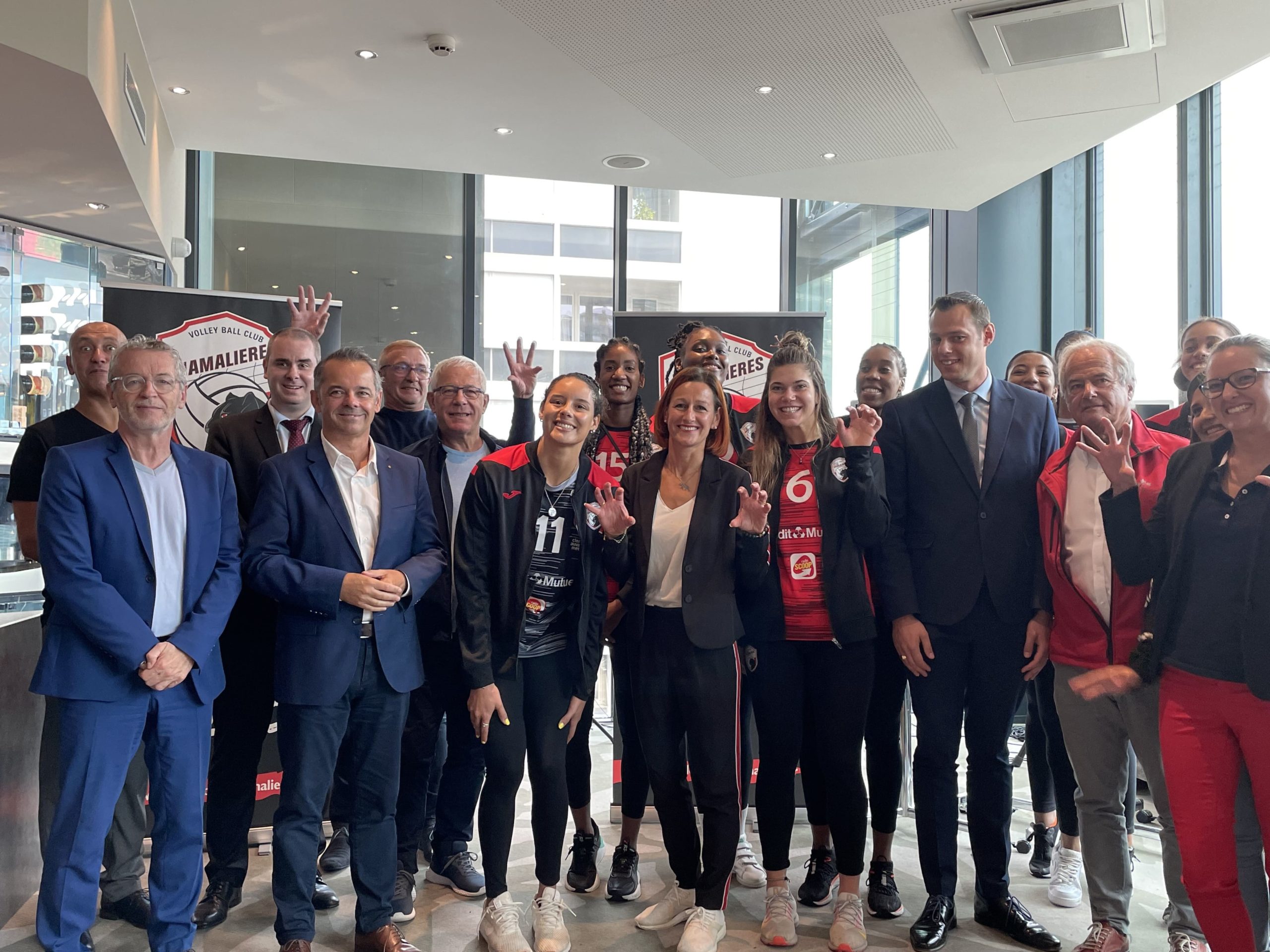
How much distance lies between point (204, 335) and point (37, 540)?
5.39ft

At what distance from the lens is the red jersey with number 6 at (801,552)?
3.00 metres

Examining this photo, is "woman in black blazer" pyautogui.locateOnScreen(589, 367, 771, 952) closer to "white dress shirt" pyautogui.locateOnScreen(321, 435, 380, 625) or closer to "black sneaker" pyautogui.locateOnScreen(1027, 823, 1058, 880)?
"white dress shirt" pyautogui.locateOnScreen(321, 435, 380, 625)

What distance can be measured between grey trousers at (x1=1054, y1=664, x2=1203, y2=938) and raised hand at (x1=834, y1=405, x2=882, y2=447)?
0.91 meters

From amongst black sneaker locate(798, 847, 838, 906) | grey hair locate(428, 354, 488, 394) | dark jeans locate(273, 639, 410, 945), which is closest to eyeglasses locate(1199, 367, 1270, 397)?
black sneaker locate(798, 847, 838, 906)

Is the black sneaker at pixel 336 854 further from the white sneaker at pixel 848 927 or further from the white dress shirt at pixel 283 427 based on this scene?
the white sneaker at pixel 848 927

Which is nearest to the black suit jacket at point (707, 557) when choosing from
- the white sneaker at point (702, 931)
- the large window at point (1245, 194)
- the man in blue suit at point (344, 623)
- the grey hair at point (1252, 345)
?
the man in blue suit at point (344, 623)

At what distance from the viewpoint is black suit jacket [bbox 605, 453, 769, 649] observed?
287 cm

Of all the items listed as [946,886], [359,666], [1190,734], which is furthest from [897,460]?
[359,666]

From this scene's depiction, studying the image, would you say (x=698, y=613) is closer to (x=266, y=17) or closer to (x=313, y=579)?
(x=313, y=579)

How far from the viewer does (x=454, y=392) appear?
3.29 meters

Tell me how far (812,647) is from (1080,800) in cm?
91

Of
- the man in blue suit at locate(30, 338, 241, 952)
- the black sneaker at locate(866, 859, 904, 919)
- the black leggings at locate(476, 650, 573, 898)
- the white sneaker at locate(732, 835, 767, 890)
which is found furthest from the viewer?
the white sneaker at locate(732, 835, 767, 890)

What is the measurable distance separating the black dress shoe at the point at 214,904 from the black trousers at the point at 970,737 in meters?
2.28

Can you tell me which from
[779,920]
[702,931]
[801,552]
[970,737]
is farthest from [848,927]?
[801,552]
